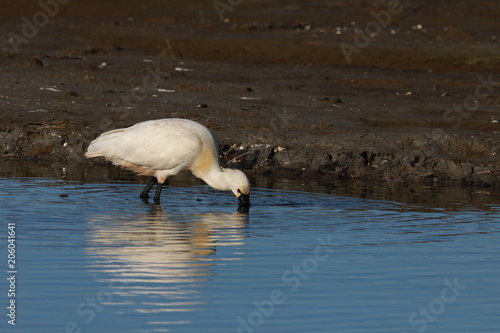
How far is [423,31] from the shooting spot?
2820cm

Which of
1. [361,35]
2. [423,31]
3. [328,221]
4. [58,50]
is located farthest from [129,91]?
[423,31]

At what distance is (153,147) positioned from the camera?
1182 cm

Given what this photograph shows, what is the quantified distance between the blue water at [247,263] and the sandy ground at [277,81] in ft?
8.20

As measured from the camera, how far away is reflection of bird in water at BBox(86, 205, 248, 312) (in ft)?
25.3

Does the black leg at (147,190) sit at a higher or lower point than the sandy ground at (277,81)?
lower

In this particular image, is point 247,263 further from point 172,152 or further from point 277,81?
point 277,81

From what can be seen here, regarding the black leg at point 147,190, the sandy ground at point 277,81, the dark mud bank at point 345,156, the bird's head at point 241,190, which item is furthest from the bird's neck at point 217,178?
the sandy ground at point 277,81

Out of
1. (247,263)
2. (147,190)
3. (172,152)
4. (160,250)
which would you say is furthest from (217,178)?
(247,263)

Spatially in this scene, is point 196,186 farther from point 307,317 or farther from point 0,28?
point 0,28

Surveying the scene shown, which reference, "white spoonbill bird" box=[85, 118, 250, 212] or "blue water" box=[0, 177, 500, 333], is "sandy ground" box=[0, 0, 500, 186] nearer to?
"white spoonbill bird" box=[85, 118, 250, 212]

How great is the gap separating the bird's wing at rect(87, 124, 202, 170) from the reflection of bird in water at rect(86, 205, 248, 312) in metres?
0.66

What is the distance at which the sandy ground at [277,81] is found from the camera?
1470cm

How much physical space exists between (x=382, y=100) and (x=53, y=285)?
1175 centimetres

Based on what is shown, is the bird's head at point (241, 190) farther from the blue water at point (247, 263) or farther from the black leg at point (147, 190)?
the black leg at point (147, 190)
